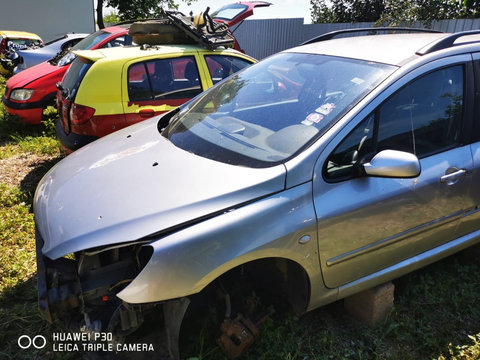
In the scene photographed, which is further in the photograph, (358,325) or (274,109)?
(358,325)

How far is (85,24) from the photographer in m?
20.0

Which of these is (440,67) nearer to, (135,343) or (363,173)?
(363,173)

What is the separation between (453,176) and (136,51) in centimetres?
360

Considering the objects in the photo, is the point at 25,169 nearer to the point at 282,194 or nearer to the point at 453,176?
the point at 282,194

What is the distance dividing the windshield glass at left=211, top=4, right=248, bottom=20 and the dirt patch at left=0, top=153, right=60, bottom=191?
11.8 feet

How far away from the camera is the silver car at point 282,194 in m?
1.88

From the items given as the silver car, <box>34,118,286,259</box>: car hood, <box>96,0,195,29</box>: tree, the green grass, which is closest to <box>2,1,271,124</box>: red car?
the green grass

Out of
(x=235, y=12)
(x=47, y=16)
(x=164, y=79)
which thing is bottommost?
(x=164, y=79)

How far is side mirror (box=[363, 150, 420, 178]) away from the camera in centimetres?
205

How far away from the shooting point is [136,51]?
4570 millimetres

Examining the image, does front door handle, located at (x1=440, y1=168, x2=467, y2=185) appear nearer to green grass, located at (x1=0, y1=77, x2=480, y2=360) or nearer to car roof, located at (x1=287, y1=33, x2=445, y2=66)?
car roof, located at (x1=287, y1=33, x2=445, y2=66)

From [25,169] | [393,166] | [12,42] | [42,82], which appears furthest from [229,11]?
[12,42]

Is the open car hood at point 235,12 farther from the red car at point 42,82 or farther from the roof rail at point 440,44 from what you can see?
the roof rail at point 440,44

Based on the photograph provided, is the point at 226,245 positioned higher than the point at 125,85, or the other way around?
the point at 125,85
